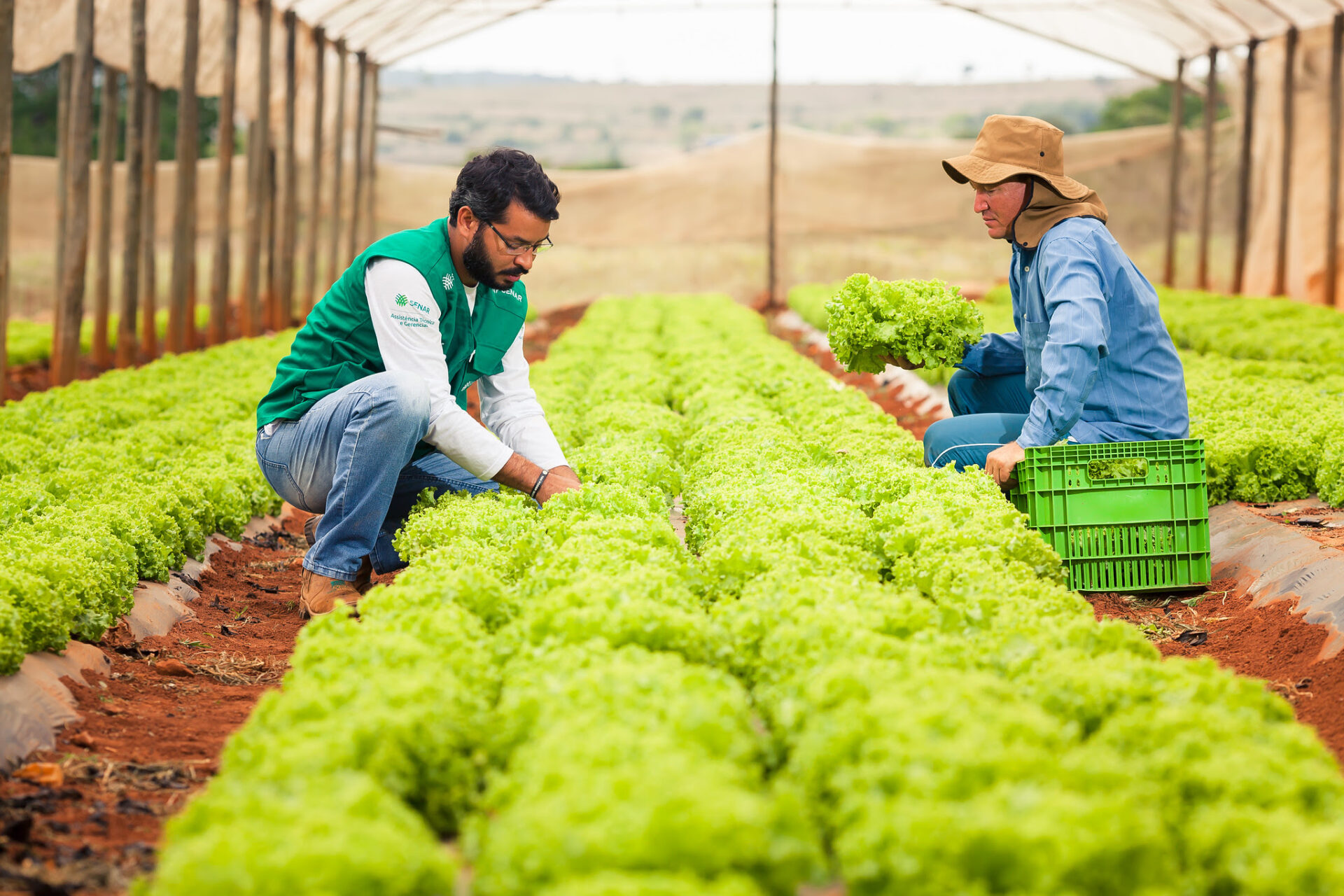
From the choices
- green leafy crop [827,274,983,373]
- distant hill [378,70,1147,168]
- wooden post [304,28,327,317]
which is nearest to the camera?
green leafy crop [827,274,983,373]

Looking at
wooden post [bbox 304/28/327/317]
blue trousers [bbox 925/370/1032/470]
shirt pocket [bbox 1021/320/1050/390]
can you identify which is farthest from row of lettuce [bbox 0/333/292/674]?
wooden post [bbox 304/28/327/317]

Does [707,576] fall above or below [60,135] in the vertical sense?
below

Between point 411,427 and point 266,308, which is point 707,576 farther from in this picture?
point 266,308

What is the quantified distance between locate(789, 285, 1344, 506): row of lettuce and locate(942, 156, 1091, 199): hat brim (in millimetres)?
1468

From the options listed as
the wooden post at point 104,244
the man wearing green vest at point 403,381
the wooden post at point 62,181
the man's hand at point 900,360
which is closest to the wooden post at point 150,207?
the wooden post at point 104,244

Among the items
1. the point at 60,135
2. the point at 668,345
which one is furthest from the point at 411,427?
the point at 60,135

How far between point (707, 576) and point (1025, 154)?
9.19 feet

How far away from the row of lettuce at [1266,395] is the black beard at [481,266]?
127 inches

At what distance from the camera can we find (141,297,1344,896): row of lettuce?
93.3 inches

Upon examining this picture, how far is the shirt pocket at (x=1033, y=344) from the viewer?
18.5 feet

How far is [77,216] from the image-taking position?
12.5 m

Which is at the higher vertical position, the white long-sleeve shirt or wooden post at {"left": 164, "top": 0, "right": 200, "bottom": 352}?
wooden post at {"left": 164, "top": 0, "right": 200, "bottom": 352}

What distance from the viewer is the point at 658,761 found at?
102 inches

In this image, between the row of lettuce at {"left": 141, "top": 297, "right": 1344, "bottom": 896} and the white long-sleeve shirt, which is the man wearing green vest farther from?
the row of lettuce at {"left": 141, "top": 297, "right": 1344, "bottom": 896}
